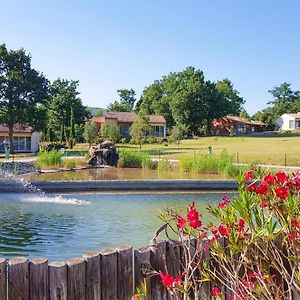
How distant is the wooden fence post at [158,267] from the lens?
10.8 ft

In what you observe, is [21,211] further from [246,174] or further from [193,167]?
[193,167]

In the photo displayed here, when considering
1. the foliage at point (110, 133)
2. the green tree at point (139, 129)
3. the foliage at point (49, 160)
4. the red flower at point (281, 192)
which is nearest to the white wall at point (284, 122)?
the green tree at point (139, 129)

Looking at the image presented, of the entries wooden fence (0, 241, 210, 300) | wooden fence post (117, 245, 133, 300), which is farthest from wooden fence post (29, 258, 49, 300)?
wooden fence post (117, 245, 133, 300)

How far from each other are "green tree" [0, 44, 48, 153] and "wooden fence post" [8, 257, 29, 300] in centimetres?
3701

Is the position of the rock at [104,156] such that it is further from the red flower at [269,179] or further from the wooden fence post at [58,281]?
the wooden fence post at [58,281]

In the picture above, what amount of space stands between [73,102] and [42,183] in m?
37.1

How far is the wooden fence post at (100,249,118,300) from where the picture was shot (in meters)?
3.02

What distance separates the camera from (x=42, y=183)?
16.0 m

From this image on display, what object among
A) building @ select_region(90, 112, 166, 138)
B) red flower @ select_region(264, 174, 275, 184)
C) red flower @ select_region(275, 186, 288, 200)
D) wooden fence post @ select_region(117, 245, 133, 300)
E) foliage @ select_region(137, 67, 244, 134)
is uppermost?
foliage @ select_region(137, 67, 244, 134)

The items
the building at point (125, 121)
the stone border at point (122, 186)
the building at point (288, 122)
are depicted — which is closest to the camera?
the stone border at point (122, 186)

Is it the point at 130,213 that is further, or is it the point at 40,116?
the point at 40,116

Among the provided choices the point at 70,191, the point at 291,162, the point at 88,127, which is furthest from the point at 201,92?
the point at 70,191

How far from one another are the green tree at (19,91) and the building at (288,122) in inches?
2000

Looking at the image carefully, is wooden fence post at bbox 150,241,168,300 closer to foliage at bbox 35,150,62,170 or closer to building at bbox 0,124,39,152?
foliage at bbox 35,150,62,170
